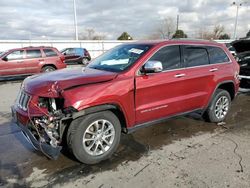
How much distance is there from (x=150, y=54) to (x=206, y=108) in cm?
202

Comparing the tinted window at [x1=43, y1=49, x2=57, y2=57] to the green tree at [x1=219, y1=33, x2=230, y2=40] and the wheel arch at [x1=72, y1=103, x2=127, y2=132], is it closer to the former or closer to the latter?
the wheel arch at [x1=72, y1=103, x2=127, y2=132]

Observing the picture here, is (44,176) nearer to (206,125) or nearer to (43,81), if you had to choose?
(43,81)

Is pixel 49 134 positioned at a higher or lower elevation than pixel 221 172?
higher

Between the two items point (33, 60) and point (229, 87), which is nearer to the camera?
point (229, 87)

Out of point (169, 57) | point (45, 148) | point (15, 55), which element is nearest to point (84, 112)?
point (45, 148)

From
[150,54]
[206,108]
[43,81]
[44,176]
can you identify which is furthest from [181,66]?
[44,176]

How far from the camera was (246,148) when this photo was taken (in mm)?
4430

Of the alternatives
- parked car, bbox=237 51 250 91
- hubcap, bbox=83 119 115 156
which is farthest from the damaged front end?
parked car, bbox=237 51 250 91

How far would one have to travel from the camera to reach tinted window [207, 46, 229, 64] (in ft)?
17.8

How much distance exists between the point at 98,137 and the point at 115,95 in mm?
683

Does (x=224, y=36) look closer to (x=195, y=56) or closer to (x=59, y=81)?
(x=195, y=56)

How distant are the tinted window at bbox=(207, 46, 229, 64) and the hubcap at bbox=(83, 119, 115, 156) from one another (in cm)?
280

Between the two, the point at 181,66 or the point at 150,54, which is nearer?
the point at 150,54

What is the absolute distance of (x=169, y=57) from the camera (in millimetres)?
4641
